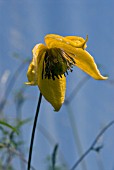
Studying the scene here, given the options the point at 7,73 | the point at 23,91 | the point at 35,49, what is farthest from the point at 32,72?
the point at 23,91

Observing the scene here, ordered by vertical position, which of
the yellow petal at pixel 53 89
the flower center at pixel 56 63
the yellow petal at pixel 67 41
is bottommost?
the yellow petal at pixel 53 89

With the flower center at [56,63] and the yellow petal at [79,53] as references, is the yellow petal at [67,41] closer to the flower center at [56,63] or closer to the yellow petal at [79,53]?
the yellow petal at [79,53]

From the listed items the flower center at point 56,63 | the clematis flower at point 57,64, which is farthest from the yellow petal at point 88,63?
the flower center at point 56,63

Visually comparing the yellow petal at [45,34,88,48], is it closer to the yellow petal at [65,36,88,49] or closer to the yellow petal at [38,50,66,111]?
the yellow petal at [65,36,88,49]

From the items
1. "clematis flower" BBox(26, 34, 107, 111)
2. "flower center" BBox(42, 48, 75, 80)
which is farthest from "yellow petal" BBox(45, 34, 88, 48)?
A: "flower center" BBox(42, 48, 75, 80)

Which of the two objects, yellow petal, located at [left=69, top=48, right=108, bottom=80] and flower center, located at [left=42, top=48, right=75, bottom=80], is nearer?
yellow petal, located at [left=69, top=48, right=108, bottom=80]

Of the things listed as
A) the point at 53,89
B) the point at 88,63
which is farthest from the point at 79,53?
the point at 53,89

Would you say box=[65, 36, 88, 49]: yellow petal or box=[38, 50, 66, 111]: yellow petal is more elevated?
box=[65, 36, 88, 49]: yellow petal

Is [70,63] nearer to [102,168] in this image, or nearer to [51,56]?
[51,56]
